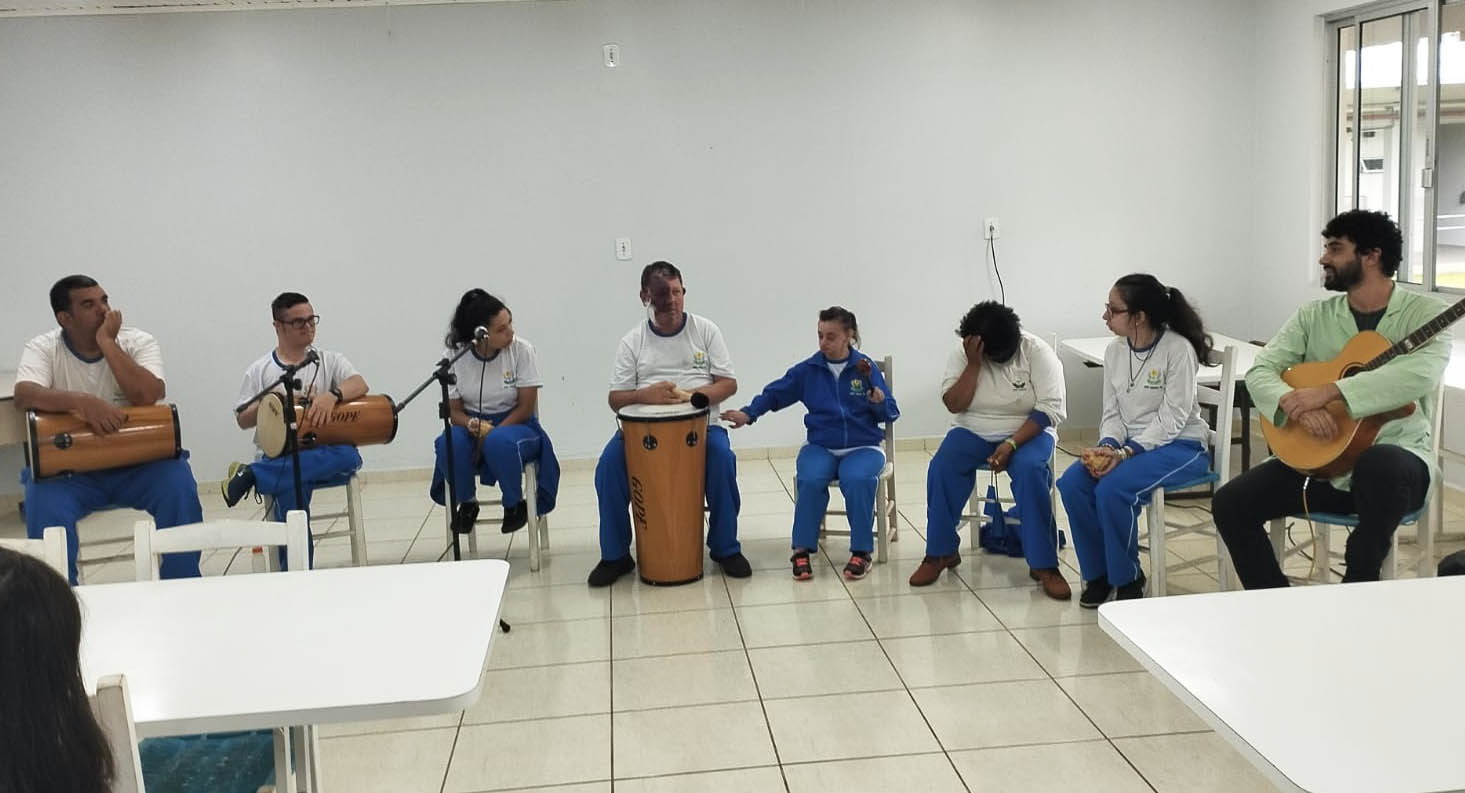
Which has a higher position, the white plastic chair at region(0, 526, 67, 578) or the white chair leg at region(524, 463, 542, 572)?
the white plastic chair at region(0, 526, 67, 578)

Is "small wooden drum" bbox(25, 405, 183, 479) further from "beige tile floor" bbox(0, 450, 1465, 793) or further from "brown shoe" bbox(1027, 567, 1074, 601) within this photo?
"brown shoe" bbox(1027, 567, 1074, 601)

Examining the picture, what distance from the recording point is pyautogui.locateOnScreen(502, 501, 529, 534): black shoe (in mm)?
4973

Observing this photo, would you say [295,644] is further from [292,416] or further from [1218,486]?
[1218,486]

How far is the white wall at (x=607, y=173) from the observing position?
21.1 feet

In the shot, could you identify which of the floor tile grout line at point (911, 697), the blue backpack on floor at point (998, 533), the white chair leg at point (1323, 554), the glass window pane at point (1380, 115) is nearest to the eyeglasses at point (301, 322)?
the floor tile grout line at point (911, 697)

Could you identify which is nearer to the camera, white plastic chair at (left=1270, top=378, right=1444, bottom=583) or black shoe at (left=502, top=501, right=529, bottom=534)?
white plastic chair at (left=1270, top=378, right=1444, bottom=583)

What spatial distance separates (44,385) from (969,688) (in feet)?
11.2

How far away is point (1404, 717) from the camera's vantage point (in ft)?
5.72

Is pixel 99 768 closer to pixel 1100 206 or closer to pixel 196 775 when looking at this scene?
pixel 196 775

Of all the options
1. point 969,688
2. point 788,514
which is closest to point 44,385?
point 788,514

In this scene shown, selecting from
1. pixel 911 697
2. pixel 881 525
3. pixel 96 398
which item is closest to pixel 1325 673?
pixel 911 697

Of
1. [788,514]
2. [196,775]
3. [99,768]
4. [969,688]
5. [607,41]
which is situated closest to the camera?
[99,768]

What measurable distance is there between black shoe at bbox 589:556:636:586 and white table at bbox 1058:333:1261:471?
2.07 metres

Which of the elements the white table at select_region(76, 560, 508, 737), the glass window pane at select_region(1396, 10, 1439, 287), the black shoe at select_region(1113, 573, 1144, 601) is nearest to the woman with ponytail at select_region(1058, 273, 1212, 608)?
the black shoe at select_region(1113, 573, 1144, 601)
